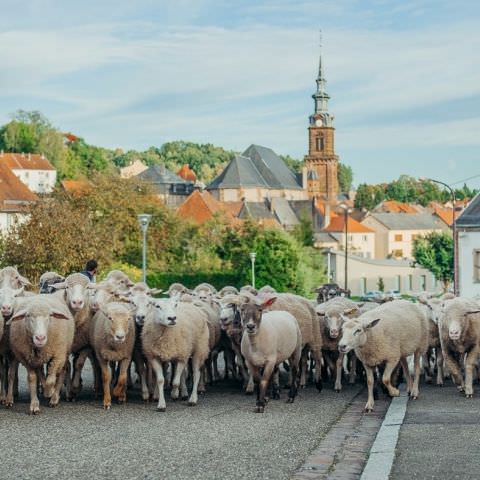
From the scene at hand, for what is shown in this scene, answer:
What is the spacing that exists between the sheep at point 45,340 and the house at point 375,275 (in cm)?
8615

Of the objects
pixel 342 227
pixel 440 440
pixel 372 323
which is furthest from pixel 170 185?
pixel 440 440

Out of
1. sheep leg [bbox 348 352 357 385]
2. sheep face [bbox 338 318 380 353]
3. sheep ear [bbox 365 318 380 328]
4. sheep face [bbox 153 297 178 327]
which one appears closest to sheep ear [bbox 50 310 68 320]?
sheep face [bbox 153 297 178 327]

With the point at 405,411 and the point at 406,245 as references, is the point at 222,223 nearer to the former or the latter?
the point at 405,411

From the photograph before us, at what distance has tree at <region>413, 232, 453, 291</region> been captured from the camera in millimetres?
100113

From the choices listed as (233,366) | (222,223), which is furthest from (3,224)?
(233,366)

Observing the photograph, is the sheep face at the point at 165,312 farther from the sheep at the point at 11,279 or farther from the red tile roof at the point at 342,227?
the red tile roof at the point at 342,227

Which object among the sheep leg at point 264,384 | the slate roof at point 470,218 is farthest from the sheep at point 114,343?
the slate roof at point 470,218

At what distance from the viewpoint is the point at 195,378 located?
17516mm

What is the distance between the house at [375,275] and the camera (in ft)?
358

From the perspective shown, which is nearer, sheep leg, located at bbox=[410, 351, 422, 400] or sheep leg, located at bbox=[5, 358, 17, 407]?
sheep leg, located at bbox=[5, 358, 17, 407]

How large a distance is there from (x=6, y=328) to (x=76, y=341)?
123 cm

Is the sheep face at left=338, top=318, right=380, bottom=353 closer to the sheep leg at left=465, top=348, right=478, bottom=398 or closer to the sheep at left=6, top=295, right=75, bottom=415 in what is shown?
the sheep leg at left=465, top=348, right=478, bottom=398

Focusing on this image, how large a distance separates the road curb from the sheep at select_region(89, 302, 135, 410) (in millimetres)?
4078

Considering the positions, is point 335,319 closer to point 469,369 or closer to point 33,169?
point 469,369
